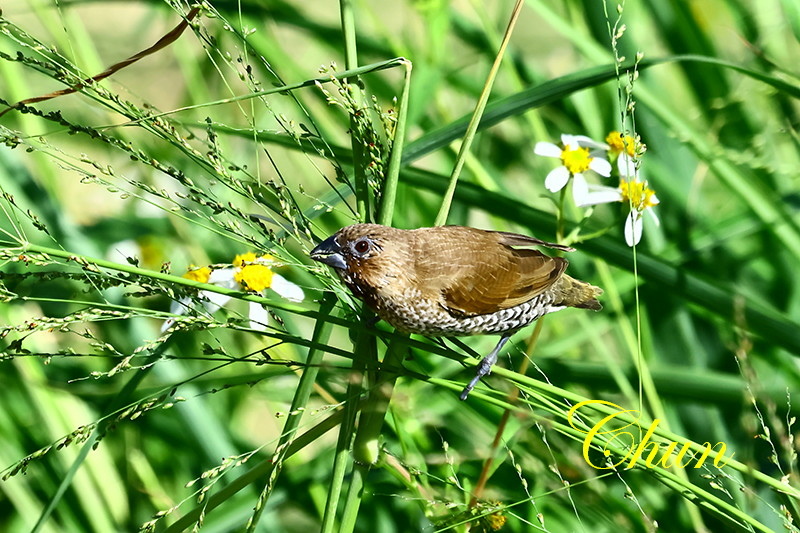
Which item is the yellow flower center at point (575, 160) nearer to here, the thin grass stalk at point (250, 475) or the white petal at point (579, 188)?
the white petal at point (579, 188)

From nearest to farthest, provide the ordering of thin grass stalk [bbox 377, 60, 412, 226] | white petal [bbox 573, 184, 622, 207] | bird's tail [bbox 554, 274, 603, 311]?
thin grass stalk [bbox 377, 60, 412, 226] < white petal [bbox 573, 184, 622, 207] < bird's tail [bbox 554, 274, 603, 311]

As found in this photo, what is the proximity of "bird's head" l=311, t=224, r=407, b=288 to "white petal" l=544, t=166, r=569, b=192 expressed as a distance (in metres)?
0.48

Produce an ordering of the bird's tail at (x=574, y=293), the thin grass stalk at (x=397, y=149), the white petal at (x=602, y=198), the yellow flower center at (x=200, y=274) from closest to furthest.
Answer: the thin grass stalk at (x=397, y=149) → the yellow flower center at (x=200, y=274) → the white petal at (x=602, y=198) → the bird's tail at (x=574, y=293)

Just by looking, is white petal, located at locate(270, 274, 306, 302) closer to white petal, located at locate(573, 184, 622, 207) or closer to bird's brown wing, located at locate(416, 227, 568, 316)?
bird's brown wing, located at locate(416, 227, 568, 316)

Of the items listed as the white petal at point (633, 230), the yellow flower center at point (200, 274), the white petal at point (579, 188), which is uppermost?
the yellow flower center at point (200, 274)

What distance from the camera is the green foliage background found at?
1534 mm

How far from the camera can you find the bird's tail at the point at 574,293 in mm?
2008

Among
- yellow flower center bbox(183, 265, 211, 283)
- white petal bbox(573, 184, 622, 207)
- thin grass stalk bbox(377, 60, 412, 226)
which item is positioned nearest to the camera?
thin grass stalk bbox(377, 60, 412, 226)

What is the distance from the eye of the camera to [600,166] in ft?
6.27

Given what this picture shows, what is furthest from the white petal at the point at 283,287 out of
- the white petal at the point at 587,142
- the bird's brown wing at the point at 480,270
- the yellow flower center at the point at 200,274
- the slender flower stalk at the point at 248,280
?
the white petal at the point at 587,142

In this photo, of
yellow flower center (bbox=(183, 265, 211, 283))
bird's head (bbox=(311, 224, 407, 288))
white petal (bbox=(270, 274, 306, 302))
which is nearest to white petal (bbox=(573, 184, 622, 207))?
bird's head (bbox=(311, 224, 407, 288))

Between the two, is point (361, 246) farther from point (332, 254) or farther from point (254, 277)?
point (254, 277)

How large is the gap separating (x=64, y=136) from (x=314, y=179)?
5.16 feet

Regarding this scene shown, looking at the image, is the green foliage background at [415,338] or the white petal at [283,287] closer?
the green foliage background at [415,338]
